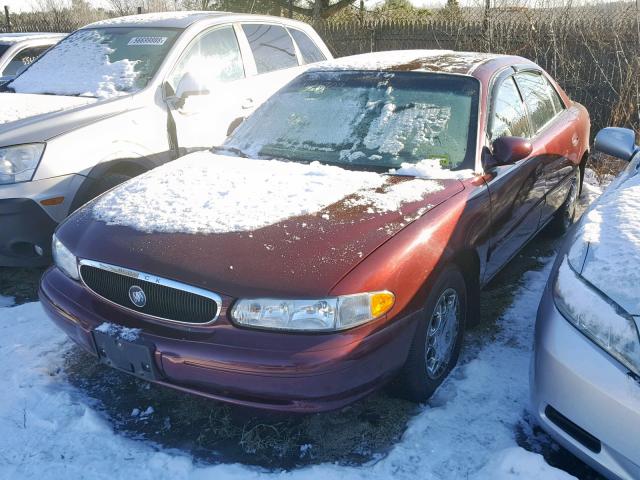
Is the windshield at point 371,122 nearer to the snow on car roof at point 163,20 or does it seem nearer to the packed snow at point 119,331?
the packed snow at point 119,331

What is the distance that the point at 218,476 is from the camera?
2.37 m

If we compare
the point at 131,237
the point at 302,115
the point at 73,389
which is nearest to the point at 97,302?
the point at 131,237

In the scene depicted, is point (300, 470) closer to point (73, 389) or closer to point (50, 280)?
point (73, 389)

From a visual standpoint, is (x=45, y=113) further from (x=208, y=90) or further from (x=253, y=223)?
(x=253, y=223)

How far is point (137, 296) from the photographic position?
8.30 ft

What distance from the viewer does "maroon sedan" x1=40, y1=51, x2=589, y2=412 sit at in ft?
7.52

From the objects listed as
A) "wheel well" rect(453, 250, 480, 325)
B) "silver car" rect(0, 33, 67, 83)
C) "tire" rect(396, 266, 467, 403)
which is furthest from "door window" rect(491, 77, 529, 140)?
"silver car" rect(0, 33, 67, 83)

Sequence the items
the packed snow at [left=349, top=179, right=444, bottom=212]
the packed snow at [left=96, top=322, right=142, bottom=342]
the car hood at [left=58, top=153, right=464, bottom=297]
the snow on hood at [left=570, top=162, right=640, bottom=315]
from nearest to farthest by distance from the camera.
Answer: the snow on hood at [left=570, top=162, right=640, bottom=315] → the car hood at [left=58, top=153, right=464, bottom=297] → the packed snow at [left=96, top=322, right=142, bottom=342] → the packed snow at [left=349, top=179, right=444, bottom=212]

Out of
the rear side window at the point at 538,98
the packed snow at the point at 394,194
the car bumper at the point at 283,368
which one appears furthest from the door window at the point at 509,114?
the car bumper at the point at 283,368

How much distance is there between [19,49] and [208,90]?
4.11 meters

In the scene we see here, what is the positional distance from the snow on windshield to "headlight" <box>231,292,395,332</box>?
3053 mm

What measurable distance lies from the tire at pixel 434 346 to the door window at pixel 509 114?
1.01m

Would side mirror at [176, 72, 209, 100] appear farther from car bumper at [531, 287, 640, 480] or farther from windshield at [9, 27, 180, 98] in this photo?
car bumper at [531, 287, 640, 480]

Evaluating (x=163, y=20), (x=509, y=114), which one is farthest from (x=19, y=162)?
(x=509, y=114)
